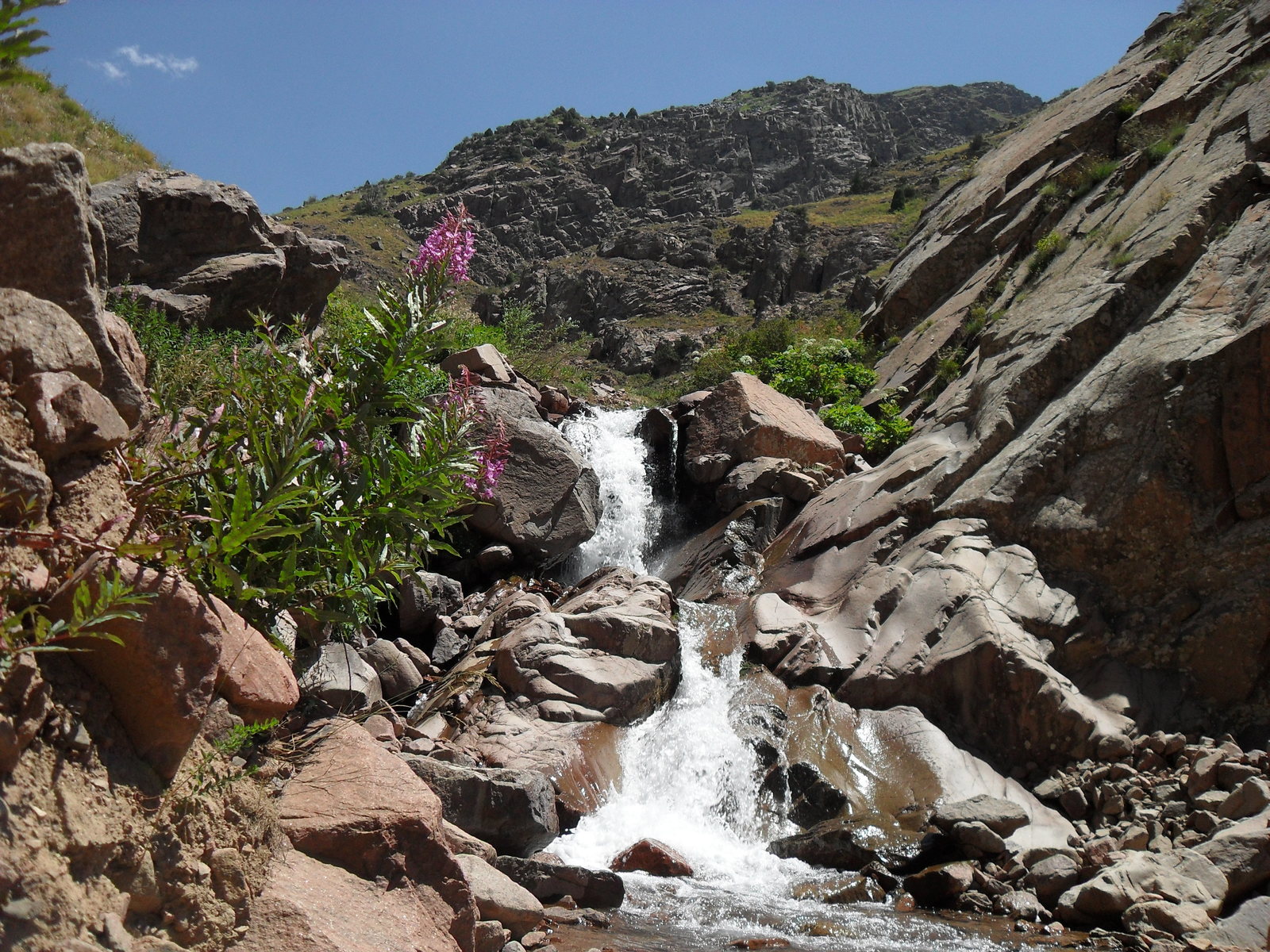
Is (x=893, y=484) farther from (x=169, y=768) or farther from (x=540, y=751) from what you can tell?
(x=169, y=768)

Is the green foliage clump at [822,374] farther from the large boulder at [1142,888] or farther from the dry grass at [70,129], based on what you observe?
the dry grass at [70,129]

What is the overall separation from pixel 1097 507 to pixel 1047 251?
22.3 feet

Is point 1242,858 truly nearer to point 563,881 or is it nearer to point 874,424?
point 563,881

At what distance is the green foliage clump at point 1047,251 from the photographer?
1653 centimetres

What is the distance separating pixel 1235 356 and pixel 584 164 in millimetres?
84748

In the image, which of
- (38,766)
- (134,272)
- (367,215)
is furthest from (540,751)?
Answer: (367,215)

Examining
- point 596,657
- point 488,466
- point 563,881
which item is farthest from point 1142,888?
point 488,466

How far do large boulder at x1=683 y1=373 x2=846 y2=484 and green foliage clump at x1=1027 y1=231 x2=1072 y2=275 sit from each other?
15.4ft

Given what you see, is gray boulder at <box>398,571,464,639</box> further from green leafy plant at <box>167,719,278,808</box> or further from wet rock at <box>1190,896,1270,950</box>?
wet rock at <box>1190,896,1270,950</box>

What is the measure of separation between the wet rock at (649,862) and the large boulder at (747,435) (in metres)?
8.89

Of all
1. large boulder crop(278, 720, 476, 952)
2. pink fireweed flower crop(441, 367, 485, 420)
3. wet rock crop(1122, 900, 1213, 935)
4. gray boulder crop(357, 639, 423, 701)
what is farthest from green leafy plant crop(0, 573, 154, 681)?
gray boulder crop(357, 639, 423, 701)

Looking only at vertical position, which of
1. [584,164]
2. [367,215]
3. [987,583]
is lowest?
[987,583]

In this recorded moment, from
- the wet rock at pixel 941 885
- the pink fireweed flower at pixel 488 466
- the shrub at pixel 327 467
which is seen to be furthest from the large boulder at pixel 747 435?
the shrub at pixel 327 467

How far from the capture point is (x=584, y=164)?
294 ft
